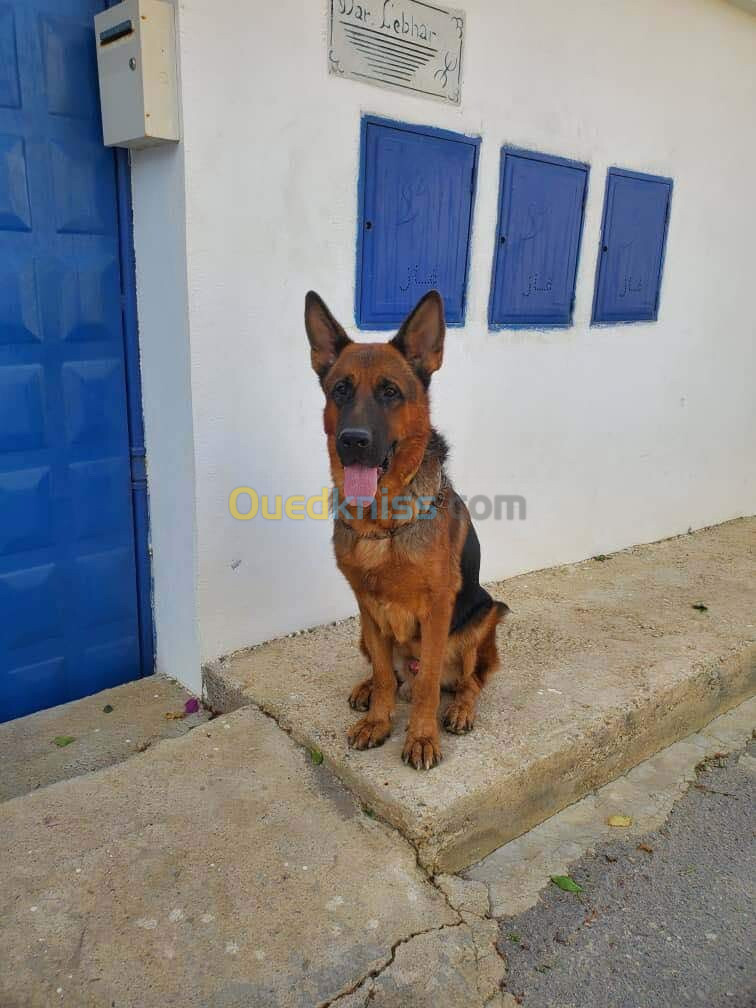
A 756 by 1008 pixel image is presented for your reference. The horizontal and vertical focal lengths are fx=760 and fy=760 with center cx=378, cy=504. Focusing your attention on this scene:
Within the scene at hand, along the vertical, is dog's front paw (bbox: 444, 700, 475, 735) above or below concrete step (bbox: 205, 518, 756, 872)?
above

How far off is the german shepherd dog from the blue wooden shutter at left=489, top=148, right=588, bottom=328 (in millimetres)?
1794

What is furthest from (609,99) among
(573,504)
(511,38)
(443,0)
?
(573,504)

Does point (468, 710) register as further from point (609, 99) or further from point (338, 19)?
point (609, 99)

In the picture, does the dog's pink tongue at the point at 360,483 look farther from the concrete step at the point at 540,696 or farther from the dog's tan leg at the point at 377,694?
the concrete step at the point at 540,696

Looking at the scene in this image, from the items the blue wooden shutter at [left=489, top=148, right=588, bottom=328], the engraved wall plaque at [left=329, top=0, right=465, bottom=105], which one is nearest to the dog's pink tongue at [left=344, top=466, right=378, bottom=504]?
the engraved wall plaque at [left=329, top=0, right=465, bottom=105]

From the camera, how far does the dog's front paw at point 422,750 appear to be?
2.75m

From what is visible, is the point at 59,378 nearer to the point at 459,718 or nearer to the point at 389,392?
the point at 389,392

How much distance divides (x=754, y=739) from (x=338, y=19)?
3814mm

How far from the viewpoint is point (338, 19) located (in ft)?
10.8

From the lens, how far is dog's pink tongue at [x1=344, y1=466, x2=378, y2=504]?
2516 mm

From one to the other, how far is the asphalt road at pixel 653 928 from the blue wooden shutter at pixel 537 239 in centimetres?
278

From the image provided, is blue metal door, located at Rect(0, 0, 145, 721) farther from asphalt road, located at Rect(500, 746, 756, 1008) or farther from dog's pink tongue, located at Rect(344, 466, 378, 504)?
asphalt road, located at Rect(500, 746, 756, 1008)

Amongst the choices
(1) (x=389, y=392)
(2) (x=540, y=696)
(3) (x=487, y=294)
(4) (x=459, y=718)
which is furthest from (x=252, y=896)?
(3) (x=487, y=294)

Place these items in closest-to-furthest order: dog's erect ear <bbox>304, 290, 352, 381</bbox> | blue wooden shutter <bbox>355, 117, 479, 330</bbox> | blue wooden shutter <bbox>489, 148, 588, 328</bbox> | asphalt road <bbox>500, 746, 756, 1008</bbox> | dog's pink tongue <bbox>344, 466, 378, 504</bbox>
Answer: asphalt road <bbox>500, 746, 756, 1008</bbox>, dog's pink tongue <bbox>344, 466, 378, 504</bbox>, dog's erect ear <bbox>304, 290, 352, 381</bbox>, blue wooden shutter <bbox>355, 117, 479, 330</bbox>, blue wooden shutter <bbox>489, 148, 588, 328</bbox>
